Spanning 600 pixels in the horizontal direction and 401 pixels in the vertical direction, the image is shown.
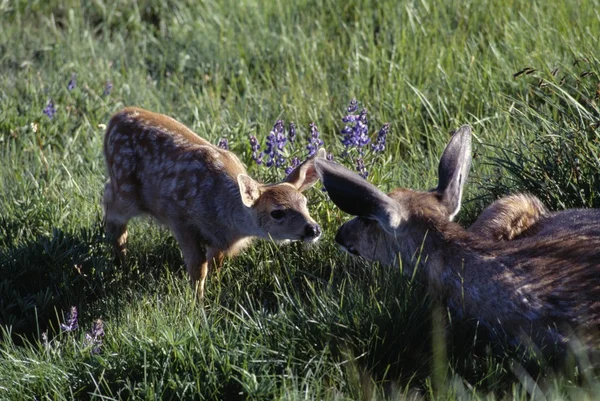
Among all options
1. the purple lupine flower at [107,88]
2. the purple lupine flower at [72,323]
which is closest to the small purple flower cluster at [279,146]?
the purple lupine flower at [72,323]

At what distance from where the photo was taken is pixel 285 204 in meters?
6.20

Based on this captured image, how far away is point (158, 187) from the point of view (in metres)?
6.79

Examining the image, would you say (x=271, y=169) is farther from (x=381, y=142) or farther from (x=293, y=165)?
(x=381, y=142)

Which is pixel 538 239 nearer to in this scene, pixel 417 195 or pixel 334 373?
pixel 417 195

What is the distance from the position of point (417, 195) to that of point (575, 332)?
4.12ft

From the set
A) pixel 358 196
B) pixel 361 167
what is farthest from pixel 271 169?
pixel 358 196

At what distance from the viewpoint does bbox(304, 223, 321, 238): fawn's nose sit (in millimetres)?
5980

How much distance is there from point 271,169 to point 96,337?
2.27 m

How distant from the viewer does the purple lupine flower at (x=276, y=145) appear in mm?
6586

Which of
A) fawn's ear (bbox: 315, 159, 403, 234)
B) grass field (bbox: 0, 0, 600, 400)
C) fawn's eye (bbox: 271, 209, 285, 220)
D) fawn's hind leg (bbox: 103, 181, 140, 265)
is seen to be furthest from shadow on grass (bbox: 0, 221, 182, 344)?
fawn's ear (bbox: 315, 159, 403, 234)

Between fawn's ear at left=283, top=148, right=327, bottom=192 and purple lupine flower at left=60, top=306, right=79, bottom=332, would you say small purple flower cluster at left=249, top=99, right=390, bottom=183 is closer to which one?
fawn's ear at left=283, top=148, right=327, bottom=192

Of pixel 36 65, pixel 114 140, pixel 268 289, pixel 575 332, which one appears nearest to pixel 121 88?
pixel 36 65

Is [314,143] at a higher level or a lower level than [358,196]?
lower

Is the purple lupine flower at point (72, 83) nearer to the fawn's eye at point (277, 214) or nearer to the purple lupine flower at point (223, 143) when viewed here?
the purple lupine flower at point (223, 143)
